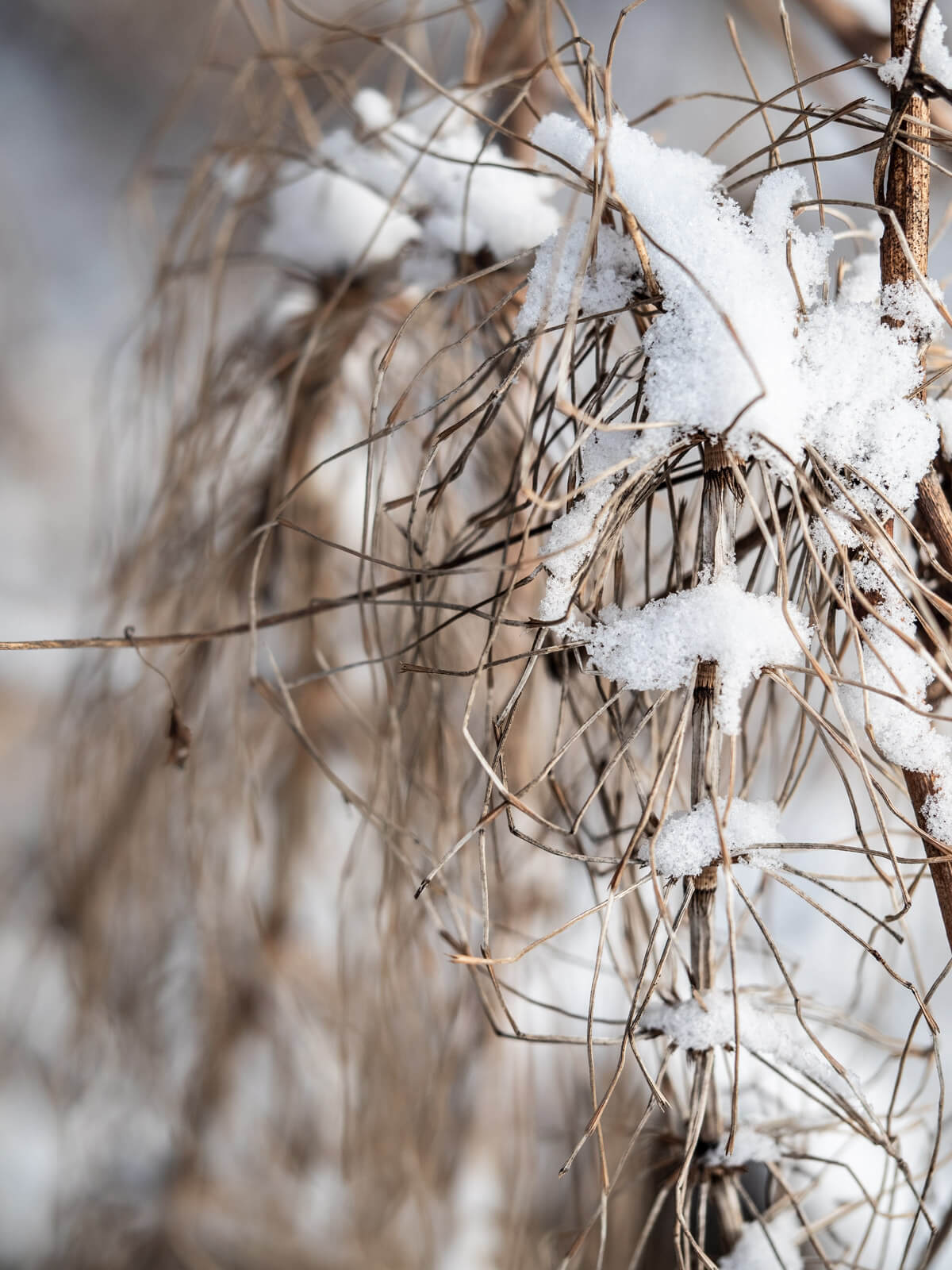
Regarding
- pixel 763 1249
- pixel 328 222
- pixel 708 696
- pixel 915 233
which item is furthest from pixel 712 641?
pixel 328 222

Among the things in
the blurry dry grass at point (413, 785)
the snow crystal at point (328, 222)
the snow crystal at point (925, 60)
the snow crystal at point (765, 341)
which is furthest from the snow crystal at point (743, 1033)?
the snow crystal at point (328, 222)

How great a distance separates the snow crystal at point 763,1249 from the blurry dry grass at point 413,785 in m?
0.01

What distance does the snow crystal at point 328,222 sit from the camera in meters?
0.44

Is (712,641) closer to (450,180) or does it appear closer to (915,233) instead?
(915,233)

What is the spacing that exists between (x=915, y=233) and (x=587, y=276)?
3.5 inches

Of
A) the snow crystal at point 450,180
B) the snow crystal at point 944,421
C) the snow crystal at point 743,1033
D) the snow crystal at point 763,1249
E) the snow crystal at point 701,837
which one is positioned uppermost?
the snow crystal at point 450,180

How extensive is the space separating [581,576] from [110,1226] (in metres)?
1.01

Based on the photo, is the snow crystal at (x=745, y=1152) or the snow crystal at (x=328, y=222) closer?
the snow crystal at (x=745, y=1152)

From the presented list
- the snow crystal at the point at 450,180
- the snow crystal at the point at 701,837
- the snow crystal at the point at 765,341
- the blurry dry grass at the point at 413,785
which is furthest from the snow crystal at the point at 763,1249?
the snow crystal at the point at 450,180

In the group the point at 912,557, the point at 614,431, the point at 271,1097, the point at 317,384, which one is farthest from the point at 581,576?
the point at 271,1097

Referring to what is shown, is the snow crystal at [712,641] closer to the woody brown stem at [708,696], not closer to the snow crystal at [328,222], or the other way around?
the woody brown stem at [708,696]

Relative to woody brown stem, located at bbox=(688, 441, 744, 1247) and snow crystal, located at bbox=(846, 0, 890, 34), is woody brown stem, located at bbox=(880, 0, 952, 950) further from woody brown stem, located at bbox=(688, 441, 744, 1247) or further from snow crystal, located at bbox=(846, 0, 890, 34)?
snow crystal, located at bbox=(846, 0, 890, 34)

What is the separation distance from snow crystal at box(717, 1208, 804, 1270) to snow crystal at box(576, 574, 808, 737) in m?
0.19

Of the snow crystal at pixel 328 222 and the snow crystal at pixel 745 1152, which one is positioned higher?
the snow crystal at pixel 328 222
